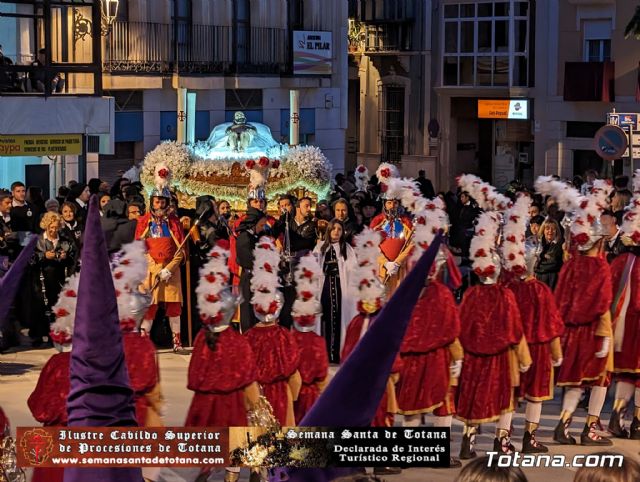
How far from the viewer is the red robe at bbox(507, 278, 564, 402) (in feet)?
43.3

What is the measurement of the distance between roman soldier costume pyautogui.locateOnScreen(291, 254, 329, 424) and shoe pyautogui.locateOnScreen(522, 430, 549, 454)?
2289 millimetres

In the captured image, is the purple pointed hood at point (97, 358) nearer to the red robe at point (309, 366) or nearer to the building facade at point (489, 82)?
the red robe at point (309, 366)

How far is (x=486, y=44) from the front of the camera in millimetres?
43688

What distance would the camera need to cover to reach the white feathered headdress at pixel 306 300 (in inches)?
456

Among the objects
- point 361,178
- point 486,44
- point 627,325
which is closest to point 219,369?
point 627,325

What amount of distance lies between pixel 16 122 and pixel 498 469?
1813 centimetres

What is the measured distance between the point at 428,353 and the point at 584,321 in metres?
1.89

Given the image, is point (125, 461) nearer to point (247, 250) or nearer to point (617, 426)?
point (617, 426)

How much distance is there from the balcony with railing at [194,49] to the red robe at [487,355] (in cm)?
1894

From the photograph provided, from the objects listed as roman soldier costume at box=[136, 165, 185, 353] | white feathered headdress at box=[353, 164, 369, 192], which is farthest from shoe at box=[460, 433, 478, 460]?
white feathered headdress at box=[353, 164, 369, 192]

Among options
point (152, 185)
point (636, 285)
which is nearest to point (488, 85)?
point (152, 185)

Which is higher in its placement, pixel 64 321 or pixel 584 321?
pixel 64 321

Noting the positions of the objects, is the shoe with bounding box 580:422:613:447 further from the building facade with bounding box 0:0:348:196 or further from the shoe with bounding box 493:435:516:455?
the building facade with bounding box 0:0:348:196

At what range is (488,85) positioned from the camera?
Result: 4338 centimetres
